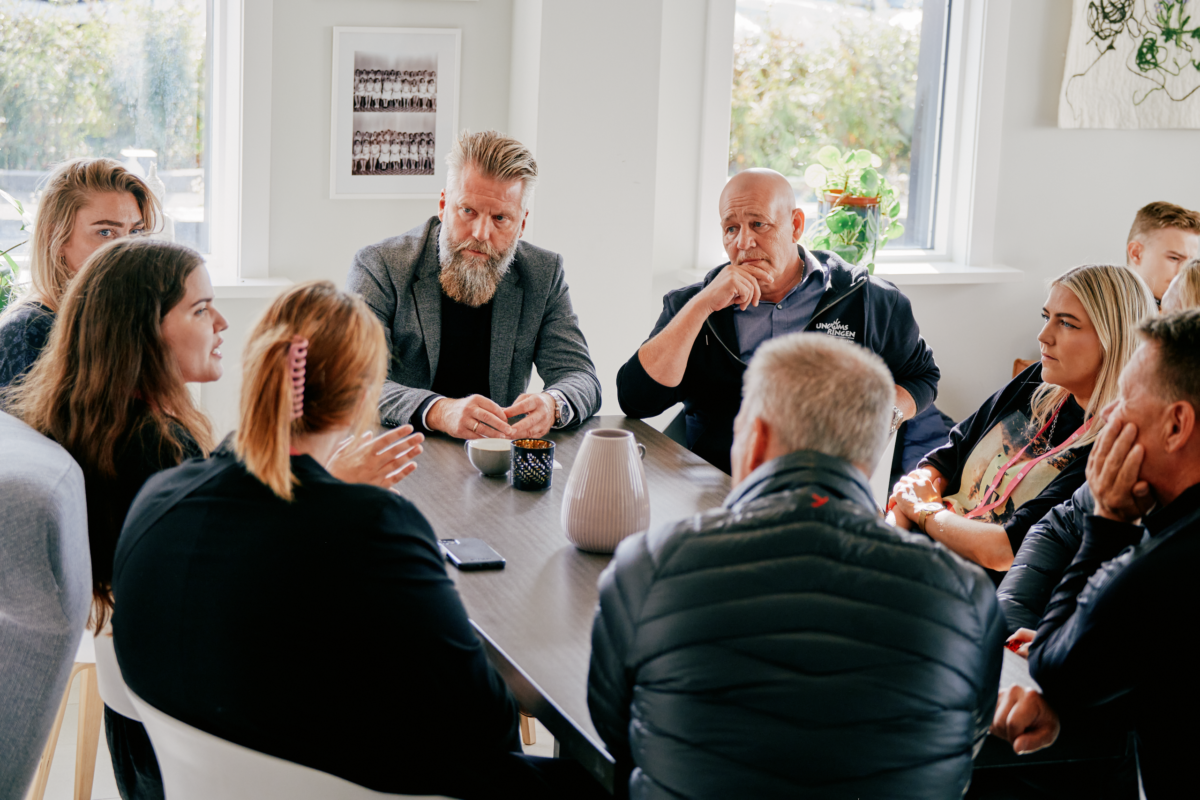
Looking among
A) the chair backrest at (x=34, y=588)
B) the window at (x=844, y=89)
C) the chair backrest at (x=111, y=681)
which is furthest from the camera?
the window at (x=844, y=89)

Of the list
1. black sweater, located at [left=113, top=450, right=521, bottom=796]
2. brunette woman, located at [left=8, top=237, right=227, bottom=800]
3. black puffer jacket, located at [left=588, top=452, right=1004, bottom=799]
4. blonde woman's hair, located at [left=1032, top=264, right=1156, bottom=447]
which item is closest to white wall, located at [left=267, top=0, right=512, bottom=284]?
brunette woman, located at [left=8, top=237, right=227, bottom=800]

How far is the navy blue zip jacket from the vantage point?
9.10 feet

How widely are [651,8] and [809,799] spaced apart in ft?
9.96

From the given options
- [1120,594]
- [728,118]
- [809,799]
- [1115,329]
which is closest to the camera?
[809,799]

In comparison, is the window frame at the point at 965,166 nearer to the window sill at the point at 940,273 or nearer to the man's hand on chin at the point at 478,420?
the window sill at the point at 940,273

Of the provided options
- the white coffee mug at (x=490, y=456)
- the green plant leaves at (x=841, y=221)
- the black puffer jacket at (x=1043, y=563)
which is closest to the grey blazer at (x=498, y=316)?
the white coffee mug at (x=490, y=456)

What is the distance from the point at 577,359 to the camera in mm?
2855

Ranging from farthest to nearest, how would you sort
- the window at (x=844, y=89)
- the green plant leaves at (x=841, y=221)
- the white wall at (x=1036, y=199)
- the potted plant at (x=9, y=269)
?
the white wall at (x=1036, y=199), the window at (x=844, y=89), the green plant leaves at (x=841, y=221), the potted plant at (x=9, y=269)

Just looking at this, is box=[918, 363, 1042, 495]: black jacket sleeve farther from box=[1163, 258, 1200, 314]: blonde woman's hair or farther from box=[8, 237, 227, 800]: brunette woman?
box=[8, 237, 227, 800]: brunette woman

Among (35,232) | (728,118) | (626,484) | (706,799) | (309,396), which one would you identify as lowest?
(706,799)

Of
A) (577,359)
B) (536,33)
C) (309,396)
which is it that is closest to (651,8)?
(536,33)

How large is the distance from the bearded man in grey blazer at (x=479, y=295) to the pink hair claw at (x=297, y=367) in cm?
123

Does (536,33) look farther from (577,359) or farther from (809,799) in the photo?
(809,799)

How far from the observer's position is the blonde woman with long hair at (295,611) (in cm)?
125
